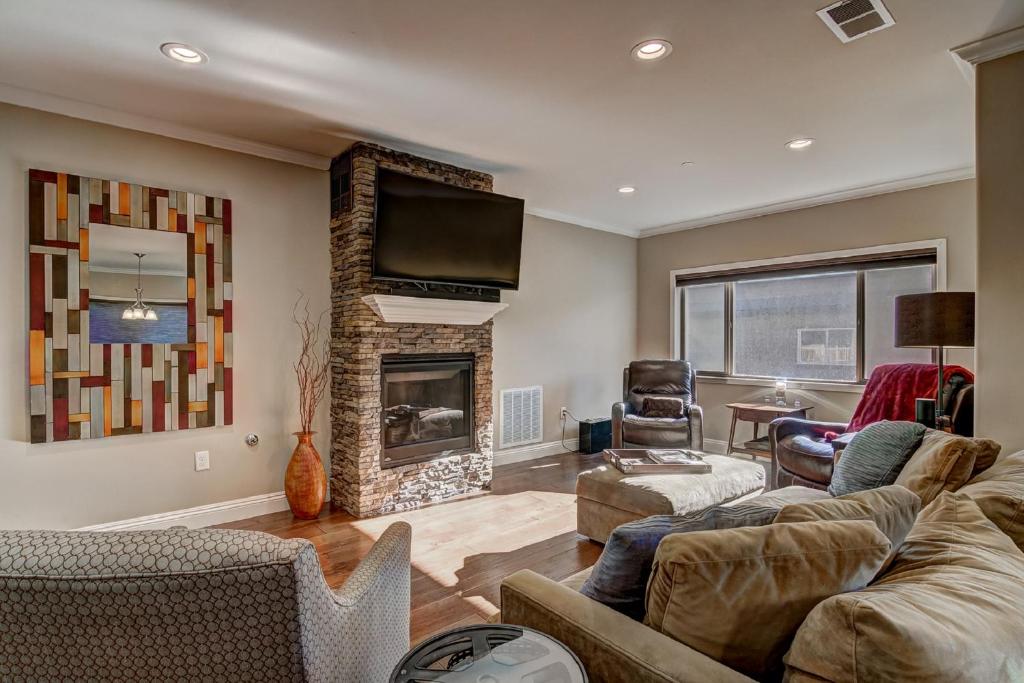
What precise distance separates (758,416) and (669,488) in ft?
7.77

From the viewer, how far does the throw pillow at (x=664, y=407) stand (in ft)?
15.6

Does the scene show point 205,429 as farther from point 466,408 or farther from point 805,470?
point 805,470

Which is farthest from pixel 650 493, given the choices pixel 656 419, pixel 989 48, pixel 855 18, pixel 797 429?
pixel 989 48

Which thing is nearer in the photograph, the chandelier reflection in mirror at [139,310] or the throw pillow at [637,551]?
the throw pillow at [637,551]

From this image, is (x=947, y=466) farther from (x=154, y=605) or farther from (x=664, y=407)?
(x=664, y=407)

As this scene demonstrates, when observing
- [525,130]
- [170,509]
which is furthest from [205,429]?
[525,130]

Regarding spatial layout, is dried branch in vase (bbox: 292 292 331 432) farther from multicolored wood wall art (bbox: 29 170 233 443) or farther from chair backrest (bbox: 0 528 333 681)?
chair backrest (bbox: 0 528 333 681)

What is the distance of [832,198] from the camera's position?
461cm

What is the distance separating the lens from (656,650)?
1.00 meters

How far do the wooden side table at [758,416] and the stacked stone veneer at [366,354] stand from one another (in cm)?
248

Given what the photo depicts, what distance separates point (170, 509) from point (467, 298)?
2345mm

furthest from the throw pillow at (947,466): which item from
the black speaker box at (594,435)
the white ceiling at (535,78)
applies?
the black speaker box at (594,435)

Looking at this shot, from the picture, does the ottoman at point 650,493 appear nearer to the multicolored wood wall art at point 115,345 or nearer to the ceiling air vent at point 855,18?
the ceiling air vent at point 855,18

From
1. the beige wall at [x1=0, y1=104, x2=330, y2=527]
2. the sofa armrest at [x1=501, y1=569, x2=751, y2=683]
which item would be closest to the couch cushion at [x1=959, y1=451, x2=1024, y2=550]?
the sofa armrest at [x1=501, y1=569, x2=751, y2=683]
